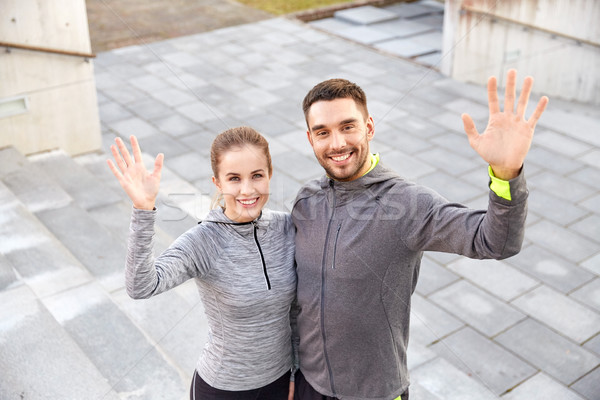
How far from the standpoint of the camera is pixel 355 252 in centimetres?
217

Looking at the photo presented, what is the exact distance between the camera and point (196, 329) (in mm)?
3844

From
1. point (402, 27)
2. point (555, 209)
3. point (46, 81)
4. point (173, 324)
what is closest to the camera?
point (173, 324)

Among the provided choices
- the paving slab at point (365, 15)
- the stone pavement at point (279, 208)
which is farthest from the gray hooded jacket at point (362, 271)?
Result: the paving slab at point (365, 15)

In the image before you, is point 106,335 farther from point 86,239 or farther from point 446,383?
point 446,383

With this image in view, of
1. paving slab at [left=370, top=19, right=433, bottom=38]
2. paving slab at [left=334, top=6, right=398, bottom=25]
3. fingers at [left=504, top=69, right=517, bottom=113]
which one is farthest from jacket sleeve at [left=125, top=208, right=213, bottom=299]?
paving slab at [left=334, top=6, right=398, bottom=25]

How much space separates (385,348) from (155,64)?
25.4 ft

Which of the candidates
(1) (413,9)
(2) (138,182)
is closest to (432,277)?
(2) (138,182)

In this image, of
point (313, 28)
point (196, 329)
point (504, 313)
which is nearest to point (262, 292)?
point (196, 329)

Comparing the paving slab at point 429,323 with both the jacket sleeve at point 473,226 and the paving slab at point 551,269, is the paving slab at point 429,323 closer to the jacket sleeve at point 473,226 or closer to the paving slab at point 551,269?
the paving slab at point 551,269

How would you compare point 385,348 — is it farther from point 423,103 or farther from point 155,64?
point 155,64

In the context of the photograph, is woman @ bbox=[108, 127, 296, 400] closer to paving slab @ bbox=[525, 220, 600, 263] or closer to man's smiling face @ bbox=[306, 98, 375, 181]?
man's smiling face @ bbox=[306, 98, 375, 181]

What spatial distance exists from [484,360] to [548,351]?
0.43 meters

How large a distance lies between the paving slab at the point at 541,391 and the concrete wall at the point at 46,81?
475 centimetres

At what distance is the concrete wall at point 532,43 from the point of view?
24.9ft
